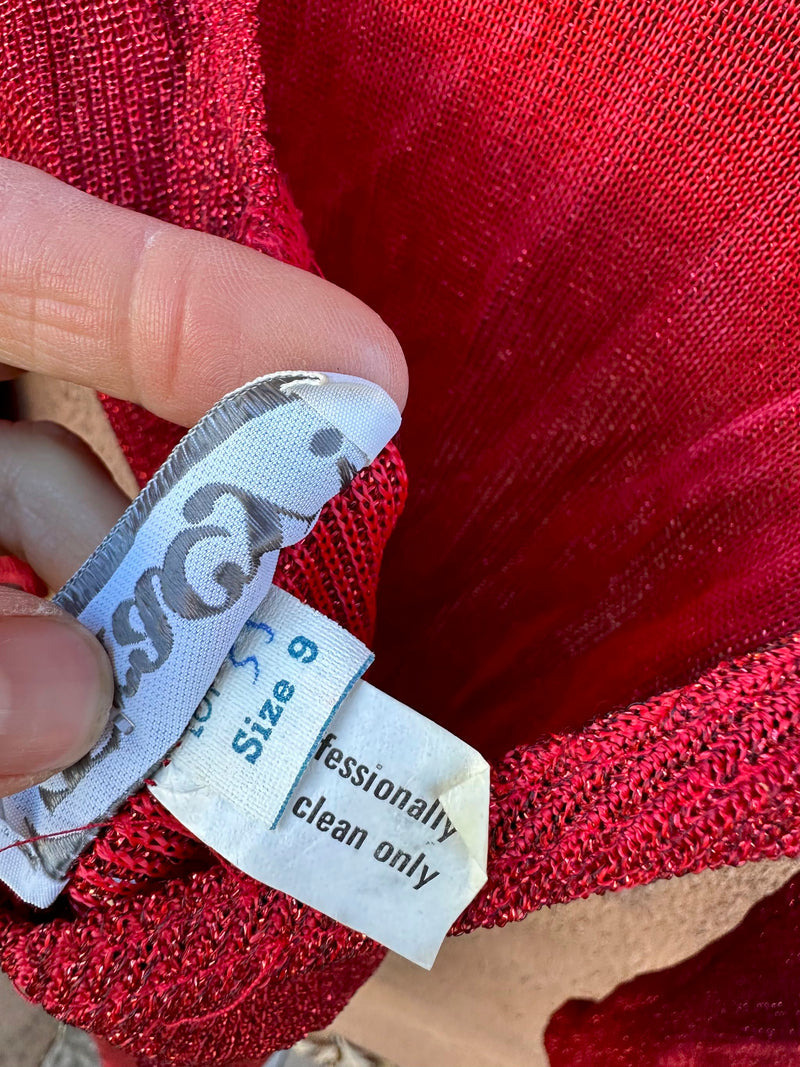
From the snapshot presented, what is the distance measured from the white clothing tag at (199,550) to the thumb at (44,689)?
0.01 metres

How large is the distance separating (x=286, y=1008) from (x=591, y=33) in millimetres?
424

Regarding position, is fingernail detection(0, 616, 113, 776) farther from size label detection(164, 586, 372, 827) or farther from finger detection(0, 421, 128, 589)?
finger detection(0, 421, 128, 589)

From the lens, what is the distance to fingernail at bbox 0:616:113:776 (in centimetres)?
22

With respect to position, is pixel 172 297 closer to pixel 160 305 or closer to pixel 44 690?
pixel 160 305

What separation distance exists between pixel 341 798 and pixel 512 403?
227mm

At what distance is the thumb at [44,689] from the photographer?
8.5 inches

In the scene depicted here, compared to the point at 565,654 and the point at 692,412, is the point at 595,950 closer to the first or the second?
the point at 565,654

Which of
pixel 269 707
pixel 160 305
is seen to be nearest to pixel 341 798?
pixel 269 707

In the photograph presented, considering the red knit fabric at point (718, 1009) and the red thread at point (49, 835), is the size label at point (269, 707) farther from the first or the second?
the red knit fabric at point (718, 1009)

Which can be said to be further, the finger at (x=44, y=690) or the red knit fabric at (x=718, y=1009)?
the red knit fabric at (x=718, y=1009)

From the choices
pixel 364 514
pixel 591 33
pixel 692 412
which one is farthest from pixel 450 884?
pixel 591 33

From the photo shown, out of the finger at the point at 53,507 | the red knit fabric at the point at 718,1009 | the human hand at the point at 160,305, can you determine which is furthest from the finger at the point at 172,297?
the red knit fabric at the point at 718,1009

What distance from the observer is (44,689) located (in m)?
0.21

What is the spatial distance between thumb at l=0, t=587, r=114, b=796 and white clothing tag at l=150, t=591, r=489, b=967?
0.09 feet
